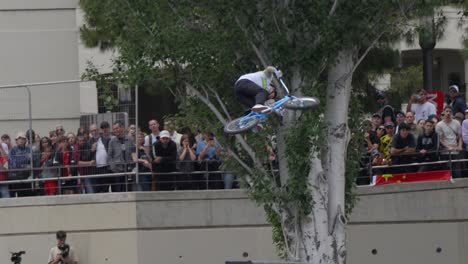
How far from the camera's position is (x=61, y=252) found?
76.2ft

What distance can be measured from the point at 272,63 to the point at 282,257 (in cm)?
331

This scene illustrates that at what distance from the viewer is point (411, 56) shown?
40594 millimetres

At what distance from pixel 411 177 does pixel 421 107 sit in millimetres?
1415

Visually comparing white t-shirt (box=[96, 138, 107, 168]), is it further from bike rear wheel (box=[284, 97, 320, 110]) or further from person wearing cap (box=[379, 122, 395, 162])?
bike rear wheel (box=[284, 97, 320, 110])

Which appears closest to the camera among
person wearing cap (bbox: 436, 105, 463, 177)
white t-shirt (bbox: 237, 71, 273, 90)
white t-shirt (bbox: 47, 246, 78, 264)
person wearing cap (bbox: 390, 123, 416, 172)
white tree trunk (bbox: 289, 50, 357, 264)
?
white t-shirt (bbox: 237, 71, 273, 90)

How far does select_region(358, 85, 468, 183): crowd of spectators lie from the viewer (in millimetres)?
23109


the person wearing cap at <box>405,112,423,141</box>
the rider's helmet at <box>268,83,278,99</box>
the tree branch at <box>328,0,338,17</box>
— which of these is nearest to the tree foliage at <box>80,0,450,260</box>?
the tree branch at <box>328,0,338,17</box>

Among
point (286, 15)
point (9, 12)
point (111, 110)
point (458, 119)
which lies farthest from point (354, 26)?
point (9, 12)

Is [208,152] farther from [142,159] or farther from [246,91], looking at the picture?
[246,91]

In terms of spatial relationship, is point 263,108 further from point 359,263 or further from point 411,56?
point 411,56

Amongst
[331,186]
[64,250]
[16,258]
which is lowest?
[16,258]

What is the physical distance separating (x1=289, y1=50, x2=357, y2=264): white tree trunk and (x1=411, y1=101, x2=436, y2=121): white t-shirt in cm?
299

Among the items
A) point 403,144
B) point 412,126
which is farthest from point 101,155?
point 412,126

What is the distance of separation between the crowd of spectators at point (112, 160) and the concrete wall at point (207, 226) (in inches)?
12.1
